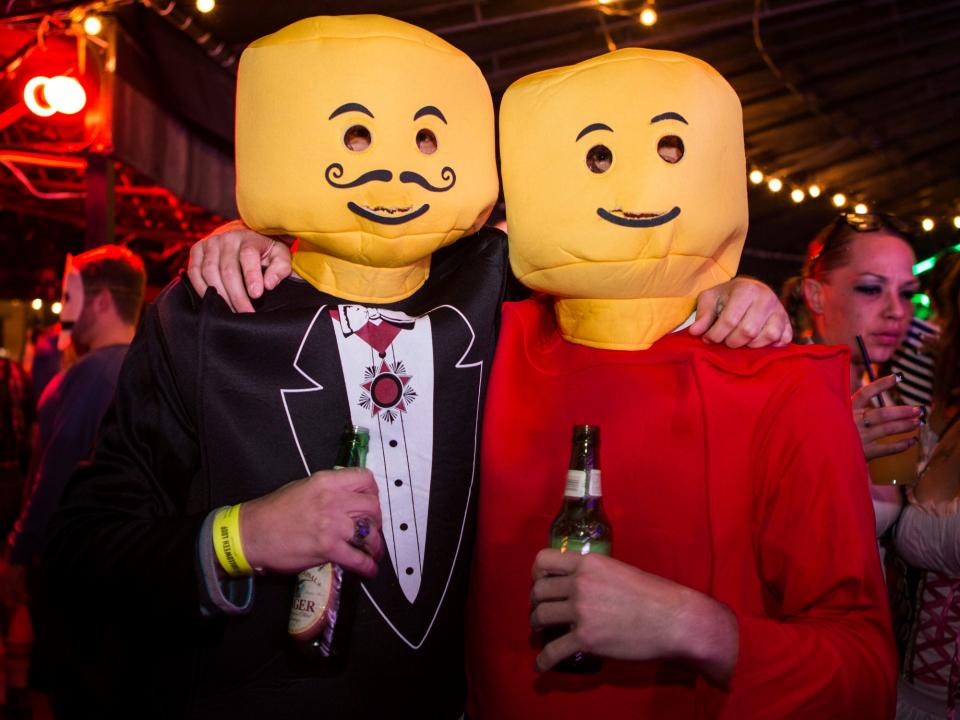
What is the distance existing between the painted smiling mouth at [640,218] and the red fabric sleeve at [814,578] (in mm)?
344

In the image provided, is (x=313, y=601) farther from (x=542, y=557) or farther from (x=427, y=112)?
(x=427, y=112)

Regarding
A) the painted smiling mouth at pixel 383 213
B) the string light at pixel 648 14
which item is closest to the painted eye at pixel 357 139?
the painted smiling mouth at pixel 383 213

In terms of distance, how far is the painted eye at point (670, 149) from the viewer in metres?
1.42

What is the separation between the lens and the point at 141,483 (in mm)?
1453

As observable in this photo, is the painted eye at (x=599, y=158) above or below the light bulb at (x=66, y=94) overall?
below

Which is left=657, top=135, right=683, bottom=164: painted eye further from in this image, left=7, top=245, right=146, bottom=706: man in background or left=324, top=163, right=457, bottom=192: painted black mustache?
left=7, top=245, right=146, bottom=706: man in background

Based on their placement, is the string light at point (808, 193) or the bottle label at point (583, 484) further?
the string light at point (808, 193)

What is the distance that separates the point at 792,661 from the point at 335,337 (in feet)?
2.98

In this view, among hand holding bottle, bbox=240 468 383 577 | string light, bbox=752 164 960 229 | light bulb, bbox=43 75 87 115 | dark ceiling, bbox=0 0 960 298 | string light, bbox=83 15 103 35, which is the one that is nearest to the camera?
hand holding bottle, bbox=240 468 383 577

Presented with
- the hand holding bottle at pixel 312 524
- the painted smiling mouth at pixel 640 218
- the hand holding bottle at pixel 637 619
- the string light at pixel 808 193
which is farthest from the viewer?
the string light at pixel 808 193

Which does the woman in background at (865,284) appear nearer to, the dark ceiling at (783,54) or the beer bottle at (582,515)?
the beer bottle at (582,515)

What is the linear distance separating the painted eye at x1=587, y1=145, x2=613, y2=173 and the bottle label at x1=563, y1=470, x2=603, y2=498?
535 millimetres

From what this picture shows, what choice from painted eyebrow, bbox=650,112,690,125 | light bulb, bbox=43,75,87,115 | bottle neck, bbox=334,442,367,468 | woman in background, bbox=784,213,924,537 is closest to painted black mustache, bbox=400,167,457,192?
painted eyebrow, bbox=650,112,690,125

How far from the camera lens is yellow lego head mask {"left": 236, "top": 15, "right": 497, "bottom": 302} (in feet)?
4.69
